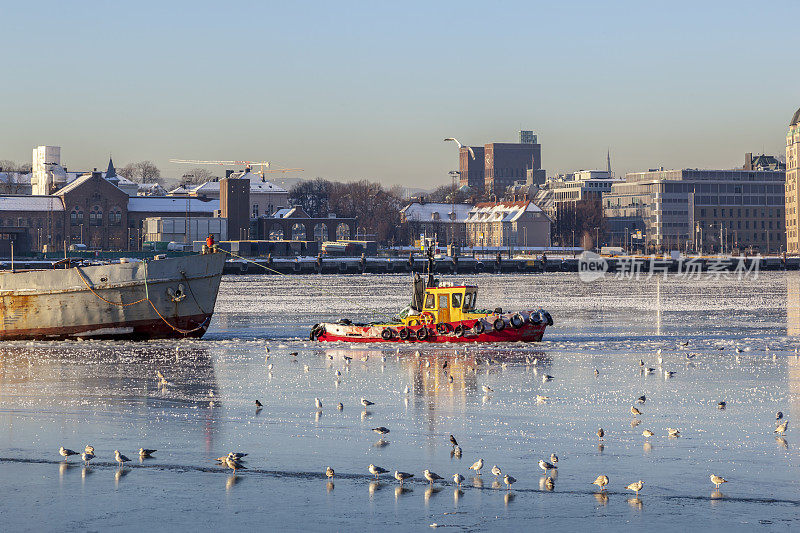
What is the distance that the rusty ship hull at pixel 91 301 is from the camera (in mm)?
42375

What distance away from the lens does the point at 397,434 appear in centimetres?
2169

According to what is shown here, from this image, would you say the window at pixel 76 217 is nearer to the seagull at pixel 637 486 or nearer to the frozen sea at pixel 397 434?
the frozen sea at pixel 397 434

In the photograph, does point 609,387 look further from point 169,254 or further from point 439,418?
point 169,254

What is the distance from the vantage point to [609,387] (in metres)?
28.3

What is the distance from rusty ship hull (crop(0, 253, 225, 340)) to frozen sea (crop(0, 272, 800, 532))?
1.41 meters

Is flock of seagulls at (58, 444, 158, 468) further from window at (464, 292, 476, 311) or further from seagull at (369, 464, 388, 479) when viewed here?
window at (464, 292, 476, 311)

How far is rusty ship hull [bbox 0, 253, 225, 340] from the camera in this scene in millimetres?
42375

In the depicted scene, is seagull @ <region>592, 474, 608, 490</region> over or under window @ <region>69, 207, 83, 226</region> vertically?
under

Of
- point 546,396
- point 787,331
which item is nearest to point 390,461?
point 546,396

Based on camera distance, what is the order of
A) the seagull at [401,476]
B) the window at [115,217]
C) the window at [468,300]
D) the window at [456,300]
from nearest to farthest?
1. the seagull at [401,476]
2. the window at [456,300]
3. the window at [468,300]
4. the window at [115,217]

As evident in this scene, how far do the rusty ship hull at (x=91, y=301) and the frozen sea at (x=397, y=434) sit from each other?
1.41m

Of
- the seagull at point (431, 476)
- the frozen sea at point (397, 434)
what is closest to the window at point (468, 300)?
the frozen sea at point (397, 434)

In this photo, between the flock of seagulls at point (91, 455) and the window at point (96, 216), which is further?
the window at point (96, 216)

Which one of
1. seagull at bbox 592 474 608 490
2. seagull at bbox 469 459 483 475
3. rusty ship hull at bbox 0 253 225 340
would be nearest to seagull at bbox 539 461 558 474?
seagull at bbox 469 459 483 475
